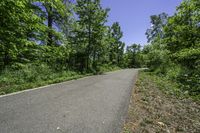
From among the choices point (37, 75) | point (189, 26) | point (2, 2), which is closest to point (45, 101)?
point (2, 2)

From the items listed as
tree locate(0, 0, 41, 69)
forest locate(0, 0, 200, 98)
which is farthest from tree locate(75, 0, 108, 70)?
tree locate(0, 0, 41, 69)

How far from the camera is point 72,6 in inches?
826

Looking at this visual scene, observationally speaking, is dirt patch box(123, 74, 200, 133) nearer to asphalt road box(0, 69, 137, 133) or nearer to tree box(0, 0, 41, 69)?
asphalt road box(0, 69, 137, 133)

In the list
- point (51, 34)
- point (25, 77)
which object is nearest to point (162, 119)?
point (25, 77)

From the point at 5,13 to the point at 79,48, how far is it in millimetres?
17462

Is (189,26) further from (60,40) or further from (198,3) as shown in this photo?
(60,40)

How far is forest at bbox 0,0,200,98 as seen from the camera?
9883 mm

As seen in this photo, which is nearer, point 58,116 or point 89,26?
point 58,116

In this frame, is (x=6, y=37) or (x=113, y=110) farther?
(x=6, y=37)

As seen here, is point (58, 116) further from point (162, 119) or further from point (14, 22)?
point (14, 22)

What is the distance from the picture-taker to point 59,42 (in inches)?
741

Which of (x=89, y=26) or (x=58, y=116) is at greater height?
(x=89, y=26)

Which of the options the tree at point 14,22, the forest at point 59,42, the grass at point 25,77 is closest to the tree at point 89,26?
the forest at point 59,42

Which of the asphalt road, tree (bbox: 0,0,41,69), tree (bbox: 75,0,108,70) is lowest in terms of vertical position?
the asphalt road
